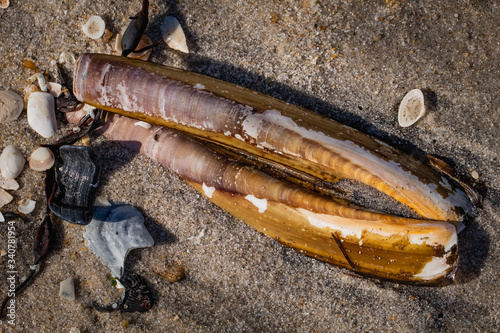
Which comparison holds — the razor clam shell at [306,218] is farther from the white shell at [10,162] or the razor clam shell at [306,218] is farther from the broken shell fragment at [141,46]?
the white shell at [10,162]

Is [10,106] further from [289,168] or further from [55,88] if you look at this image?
[289,168]

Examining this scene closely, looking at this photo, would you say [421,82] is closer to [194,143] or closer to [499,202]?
[499,202]

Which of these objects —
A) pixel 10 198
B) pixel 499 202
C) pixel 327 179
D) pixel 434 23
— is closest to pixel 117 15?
pixel 10 198

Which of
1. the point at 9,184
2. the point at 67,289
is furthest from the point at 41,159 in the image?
the point at 67,289

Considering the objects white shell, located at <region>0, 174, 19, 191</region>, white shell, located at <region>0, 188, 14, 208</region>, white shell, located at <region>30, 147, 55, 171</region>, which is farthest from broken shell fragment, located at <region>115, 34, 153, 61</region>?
white shell, located at <region>0, 188, 14, 208</region>

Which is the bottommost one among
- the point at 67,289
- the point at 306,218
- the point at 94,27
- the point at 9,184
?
the point at 67,289

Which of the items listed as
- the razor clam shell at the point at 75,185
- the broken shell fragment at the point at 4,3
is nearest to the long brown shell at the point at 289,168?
the razor clam shell at the point at 75,185
